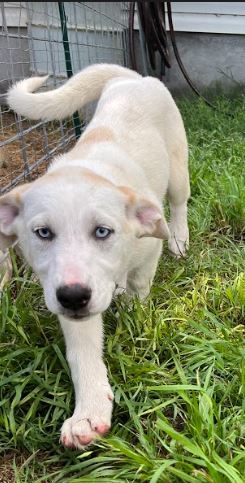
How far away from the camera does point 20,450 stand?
6.71ft

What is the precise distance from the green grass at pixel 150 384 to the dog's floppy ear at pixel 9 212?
325 mm

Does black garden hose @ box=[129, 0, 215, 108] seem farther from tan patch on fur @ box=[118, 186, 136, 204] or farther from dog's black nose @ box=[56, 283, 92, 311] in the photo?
dog's black nose @ box=[56, 283, 92, 311]

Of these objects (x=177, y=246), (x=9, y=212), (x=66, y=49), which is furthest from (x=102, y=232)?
(x=66, y=49)

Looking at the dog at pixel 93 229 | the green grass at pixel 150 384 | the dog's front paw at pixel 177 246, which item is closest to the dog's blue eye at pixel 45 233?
the dog at pixel 93 229

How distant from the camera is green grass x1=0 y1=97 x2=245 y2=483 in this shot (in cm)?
180

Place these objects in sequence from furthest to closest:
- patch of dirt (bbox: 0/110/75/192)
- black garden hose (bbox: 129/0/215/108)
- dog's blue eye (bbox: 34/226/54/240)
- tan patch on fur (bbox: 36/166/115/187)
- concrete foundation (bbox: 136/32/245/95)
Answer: concrete foundation (bbox: 136/32/245/95) → black garden hose (bbox: 129/0/215/108) → patch of dirt (bbox: 0/110/75/192) → tan patch on fur (bbox: 36/166/115/187) → dog's blue eye (bbox: 34/226/54/240)

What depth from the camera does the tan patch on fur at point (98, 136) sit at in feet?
9.66

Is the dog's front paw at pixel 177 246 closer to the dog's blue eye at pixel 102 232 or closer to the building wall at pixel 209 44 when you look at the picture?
the dog's blue eye at pixel 102 232

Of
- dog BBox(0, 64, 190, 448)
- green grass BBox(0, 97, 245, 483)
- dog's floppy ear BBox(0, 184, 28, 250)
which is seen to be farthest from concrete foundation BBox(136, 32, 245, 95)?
dog's floppy ear BBox(0, 184, 28, 250)

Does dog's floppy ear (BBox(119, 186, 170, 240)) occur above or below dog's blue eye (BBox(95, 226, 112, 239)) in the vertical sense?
below

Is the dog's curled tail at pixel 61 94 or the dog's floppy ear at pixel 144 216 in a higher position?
the dog's curled tail at pixel 61 94

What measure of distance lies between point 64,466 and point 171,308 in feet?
3.06

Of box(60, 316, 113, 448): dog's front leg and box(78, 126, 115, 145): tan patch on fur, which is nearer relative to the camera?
box(60, 316, 113, 448): dog's front leg

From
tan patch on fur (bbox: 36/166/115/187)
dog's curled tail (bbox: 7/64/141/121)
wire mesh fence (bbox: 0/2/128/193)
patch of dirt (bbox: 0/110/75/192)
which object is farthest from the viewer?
wire mesh fence (bbox: 0/2/128/193)
